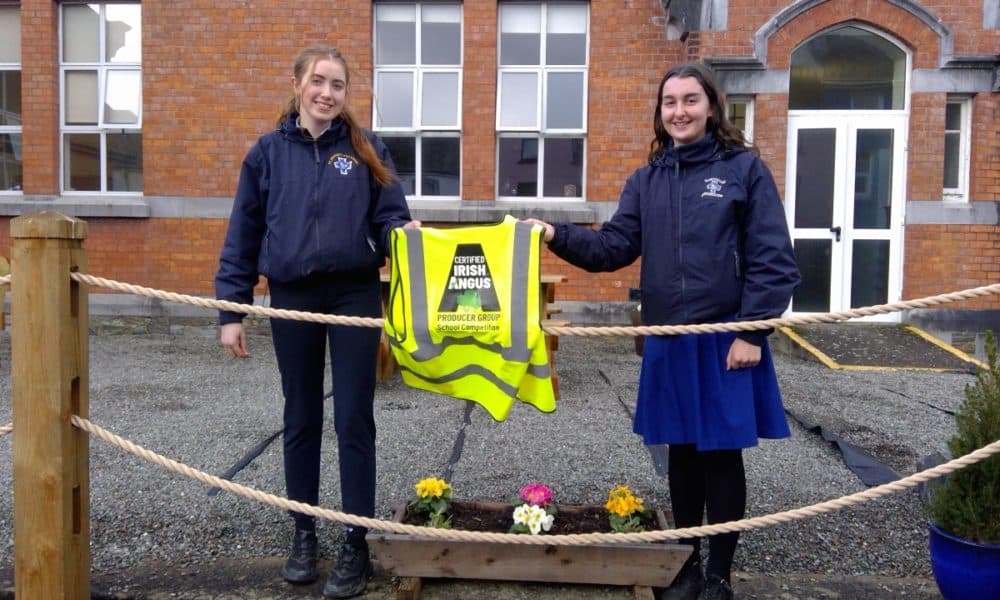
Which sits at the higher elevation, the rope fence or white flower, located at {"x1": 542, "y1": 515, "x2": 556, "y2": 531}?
the rope fence

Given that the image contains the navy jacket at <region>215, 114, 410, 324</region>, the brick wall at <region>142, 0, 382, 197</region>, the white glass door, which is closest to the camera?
the navy jacket at <region>215, 114, 410, 324</region>

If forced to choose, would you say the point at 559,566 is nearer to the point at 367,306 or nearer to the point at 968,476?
the point at 367,306

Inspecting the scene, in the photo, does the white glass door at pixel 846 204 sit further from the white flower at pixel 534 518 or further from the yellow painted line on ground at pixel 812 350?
the white flower at pixel 534 518

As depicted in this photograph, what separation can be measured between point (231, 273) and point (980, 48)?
8.88 metres

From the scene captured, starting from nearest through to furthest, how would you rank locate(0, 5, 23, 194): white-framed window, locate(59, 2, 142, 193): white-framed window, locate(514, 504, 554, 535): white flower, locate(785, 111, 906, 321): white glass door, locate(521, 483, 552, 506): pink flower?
locate(514, 504, 554, 535): white flower → locate(521, 483, 552, 506): pink flower → locate(785, 111, 906, 321): white glass door → locate(59, 2, 142, 193): white-framed window → locate(0, 5, 23, 194): white-framed window

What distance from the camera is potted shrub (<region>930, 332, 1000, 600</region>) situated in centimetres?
279

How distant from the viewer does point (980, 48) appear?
8.77m

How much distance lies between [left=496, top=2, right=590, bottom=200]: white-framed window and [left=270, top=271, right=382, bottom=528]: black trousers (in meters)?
6.91

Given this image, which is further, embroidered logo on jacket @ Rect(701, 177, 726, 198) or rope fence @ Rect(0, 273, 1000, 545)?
embroidered logo on jacket @ Rect(701, 177, 726, 198)

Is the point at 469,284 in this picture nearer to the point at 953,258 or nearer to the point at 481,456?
the point at 481,456

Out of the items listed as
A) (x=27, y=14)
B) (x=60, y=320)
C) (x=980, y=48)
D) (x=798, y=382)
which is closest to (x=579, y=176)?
(x=798, y=382)

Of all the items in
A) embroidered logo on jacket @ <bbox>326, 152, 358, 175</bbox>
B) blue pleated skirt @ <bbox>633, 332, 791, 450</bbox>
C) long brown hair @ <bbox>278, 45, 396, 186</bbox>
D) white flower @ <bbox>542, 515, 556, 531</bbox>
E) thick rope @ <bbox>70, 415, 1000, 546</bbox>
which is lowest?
white flower @ <bbox>542, 515, 556, 531</bbox>

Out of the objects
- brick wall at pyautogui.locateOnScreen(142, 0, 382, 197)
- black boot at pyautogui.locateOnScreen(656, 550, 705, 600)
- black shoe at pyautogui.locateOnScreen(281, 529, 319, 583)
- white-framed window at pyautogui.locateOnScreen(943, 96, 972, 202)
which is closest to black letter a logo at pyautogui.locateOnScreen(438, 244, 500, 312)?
black shoe at pyautogui.locateOnScreen(281, 529, 319, 583)

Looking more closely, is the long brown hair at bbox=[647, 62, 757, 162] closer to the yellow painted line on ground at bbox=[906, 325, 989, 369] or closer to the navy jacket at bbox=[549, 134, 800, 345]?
the navy jacket at bbox=[549, 134, 800, 345]
